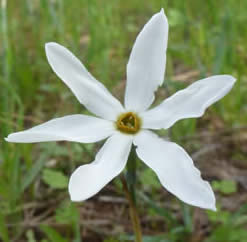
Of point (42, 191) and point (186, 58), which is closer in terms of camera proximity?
point (42, 191)

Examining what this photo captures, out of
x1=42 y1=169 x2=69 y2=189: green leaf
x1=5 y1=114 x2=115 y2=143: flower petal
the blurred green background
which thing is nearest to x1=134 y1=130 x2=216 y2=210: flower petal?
x1=5 y1=114 x2=115 y2=143: flower petal

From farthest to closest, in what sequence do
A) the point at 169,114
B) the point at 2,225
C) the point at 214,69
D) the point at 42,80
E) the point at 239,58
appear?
the point at 42,80 → the point at 239,58 → the point at 214,69 → the point at 2,225 → the point at 169,114

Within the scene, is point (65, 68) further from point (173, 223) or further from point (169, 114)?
point (173, 223)

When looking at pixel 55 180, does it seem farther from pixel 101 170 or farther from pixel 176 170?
pixel 176 170

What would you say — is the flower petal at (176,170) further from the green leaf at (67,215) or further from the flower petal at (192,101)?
the green leaf at (67,215)

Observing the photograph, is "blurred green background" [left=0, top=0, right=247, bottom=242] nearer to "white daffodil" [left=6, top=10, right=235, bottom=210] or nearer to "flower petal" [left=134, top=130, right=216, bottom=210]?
"white daffodil" [left=6, top=10, right=235, bottom=210]

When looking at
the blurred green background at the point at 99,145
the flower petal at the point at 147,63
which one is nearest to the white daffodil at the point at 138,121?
the flower petal at the point at 147,63

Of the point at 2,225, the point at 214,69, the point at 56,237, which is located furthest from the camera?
the point at 214,69

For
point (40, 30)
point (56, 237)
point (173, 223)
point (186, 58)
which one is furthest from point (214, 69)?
point (40, 30)

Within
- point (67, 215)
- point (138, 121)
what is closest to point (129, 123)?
point (138, 121)
